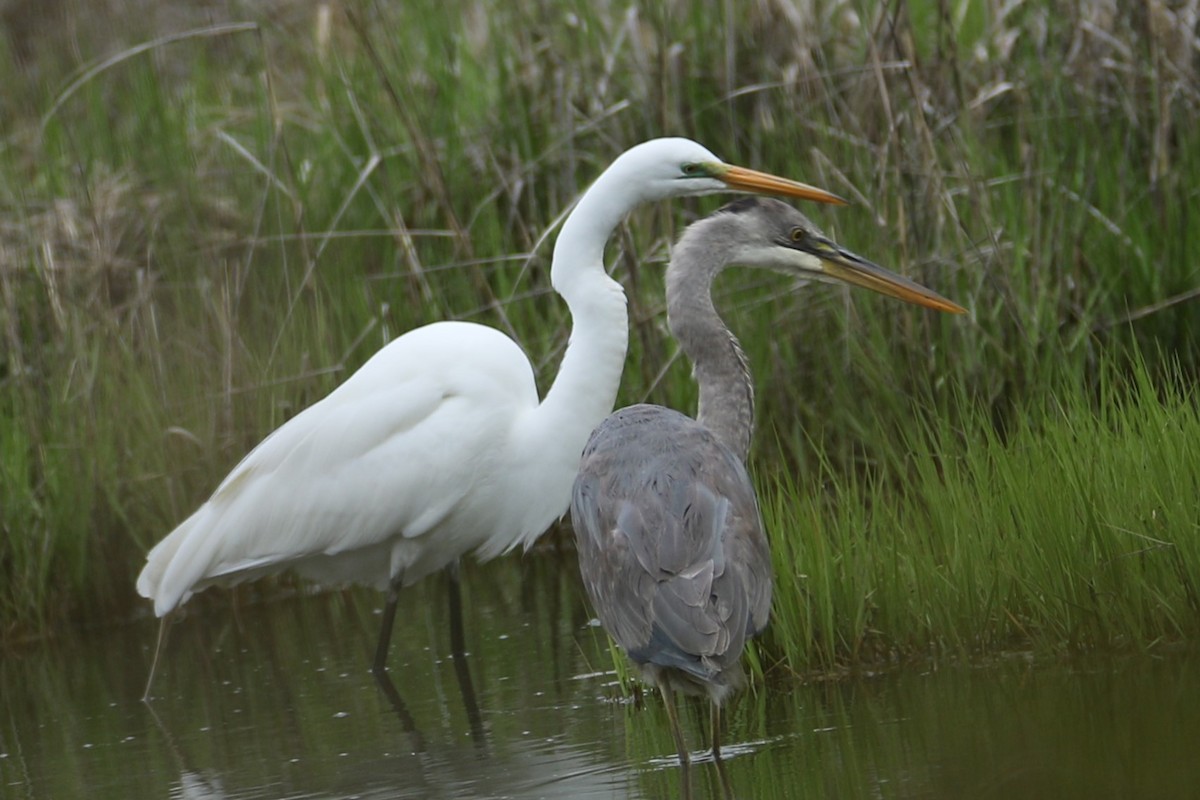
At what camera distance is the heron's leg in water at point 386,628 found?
5.39 m

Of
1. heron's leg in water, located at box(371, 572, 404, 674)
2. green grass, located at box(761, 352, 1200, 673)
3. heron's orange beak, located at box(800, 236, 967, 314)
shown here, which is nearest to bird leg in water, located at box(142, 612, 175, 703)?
heron's leg in water, located at box(371, 572, 404, 674)

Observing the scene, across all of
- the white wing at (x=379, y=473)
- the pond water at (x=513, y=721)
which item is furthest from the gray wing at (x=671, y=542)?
the white wing at (x=379, y=473)

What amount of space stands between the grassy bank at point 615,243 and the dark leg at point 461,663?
1037mm

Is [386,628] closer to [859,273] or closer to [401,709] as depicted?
[401,709]

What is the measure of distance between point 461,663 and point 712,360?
4.32ft

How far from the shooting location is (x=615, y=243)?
7.09 metres

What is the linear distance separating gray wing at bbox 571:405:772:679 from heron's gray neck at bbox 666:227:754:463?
377 millimetres

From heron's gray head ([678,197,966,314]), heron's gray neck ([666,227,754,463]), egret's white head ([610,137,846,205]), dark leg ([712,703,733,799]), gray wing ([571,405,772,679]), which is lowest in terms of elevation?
dark leg ([712,703,733,799])

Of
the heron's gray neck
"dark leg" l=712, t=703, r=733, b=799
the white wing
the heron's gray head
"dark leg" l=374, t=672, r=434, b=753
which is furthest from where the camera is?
the white wing

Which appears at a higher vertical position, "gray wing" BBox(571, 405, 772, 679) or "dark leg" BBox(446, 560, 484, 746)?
"gray wing" BBox(571, 405, 772, 679)

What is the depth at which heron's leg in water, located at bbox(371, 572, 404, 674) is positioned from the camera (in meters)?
5.39

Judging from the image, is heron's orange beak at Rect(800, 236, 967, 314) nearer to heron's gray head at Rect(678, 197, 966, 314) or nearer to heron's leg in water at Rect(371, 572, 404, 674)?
heron's gray head at Rect(678, 197, 966, 314)

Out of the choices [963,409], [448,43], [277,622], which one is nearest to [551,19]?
[448,43]

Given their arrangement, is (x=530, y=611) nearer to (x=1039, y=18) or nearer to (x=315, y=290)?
(x=315, y=290)
